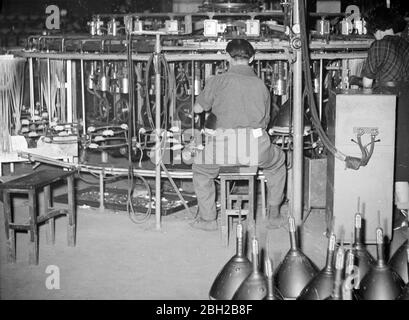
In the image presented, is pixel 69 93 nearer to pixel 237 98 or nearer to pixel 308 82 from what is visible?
pixel 237 98

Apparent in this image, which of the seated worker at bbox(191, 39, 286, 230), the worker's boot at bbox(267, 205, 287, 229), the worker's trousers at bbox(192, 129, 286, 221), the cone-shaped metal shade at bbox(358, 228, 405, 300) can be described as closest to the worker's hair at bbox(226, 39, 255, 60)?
the seated worker at bbox(191, 39, 286, 230)

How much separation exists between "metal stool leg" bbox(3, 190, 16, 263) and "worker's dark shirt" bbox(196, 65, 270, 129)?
165 cm

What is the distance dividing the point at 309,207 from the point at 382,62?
54.8 inches

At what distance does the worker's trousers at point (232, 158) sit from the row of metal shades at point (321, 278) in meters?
1.60

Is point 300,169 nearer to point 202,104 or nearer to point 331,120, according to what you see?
point 331,120

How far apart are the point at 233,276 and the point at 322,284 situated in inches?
19.2

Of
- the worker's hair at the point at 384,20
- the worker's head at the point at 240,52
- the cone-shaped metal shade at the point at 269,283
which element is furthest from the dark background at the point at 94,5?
the cone-shaped metal shade at the point at 269,283

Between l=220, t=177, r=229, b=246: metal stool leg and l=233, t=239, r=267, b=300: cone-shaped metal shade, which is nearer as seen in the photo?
l=233, t=239, r=267, b=300: cone-shaped metal shade

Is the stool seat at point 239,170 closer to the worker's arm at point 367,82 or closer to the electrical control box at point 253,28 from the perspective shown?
the worker's arm at point 367,82

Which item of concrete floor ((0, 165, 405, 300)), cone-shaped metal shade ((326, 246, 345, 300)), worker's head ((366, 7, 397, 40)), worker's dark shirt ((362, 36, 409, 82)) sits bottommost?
concrete floor ((0, 165, 405, 300))

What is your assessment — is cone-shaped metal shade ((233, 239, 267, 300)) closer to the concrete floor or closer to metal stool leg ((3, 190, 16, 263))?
the concrete floor

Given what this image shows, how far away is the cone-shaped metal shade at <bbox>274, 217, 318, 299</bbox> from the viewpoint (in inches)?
132

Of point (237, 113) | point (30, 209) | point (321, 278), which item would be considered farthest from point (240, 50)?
point (321, 278)
